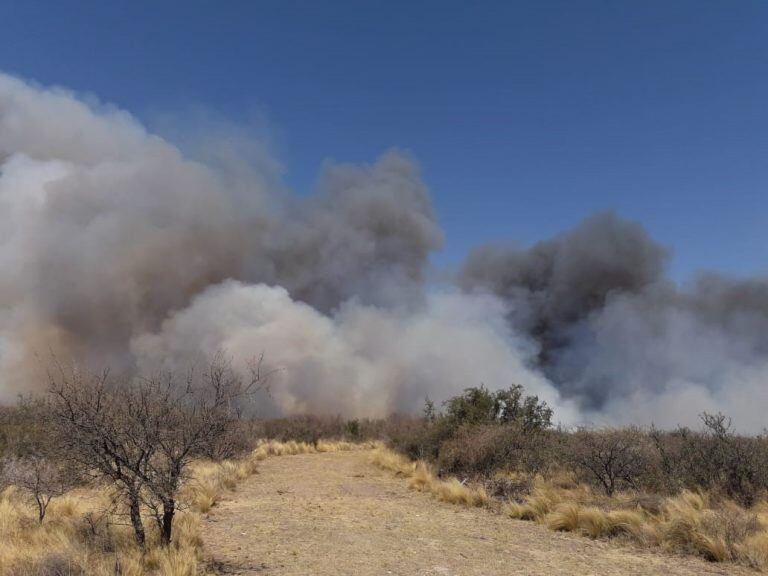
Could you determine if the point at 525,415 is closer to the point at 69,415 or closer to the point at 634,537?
the point at 634,537

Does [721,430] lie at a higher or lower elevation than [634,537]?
higher

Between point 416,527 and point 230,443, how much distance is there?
4.21m

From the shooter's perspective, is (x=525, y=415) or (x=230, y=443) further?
(x=525, y=415)

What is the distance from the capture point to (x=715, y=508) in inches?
401

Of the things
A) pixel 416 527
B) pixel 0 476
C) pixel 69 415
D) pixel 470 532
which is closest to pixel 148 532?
pixel 69 415

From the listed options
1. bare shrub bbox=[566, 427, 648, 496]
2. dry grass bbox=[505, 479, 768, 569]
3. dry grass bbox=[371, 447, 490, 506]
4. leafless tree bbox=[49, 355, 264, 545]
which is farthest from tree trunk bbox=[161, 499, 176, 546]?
bare shrub bbox=[566, 427, 648, 496]

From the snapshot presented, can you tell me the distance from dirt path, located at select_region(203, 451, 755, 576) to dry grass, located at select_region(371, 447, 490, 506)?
1.22ft

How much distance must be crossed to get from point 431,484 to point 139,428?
32.5 ft

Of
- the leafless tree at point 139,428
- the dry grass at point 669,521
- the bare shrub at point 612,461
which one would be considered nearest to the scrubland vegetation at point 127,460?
the leafless tree at point 139,428

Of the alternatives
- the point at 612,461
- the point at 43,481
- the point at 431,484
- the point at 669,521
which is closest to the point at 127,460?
the point at 43,481

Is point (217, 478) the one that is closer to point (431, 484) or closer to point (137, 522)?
point (431, 484)

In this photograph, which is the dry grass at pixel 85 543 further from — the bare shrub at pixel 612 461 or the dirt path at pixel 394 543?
the bare shrub at pixel 612 461

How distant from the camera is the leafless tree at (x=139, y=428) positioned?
7062 millimetres

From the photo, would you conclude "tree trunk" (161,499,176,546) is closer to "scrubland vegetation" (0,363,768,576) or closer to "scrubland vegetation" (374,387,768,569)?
"scrubland vegetation" (0,363,768,576)
